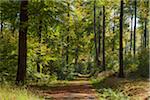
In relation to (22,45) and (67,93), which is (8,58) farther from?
(67,93)

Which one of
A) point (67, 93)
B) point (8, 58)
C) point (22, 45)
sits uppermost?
point (22, 45)

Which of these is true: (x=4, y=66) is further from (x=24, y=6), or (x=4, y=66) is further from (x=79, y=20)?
(x=79, y=20)

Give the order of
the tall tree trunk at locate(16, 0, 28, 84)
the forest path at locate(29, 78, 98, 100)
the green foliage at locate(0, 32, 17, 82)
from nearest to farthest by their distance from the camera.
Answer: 1. the forest path at locate(29, 78, 98, 100)
2. the tall tree trunk at locate(16, 0, 28, 84)
3. the green foliage at locate(0, 32, 17, 82)

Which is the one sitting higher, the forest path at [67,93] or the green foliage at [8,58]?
the green foliage at [8,58]

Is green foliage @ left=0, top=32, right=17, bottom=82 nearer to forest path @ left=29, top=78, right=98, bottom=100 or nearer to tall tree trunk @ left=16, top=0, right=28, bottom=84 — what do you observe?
forest path @ left=29, top=78, right=98, bottom=100

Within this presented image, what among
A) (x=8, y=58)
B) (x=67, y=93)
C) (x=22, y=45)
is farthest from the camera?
(x=8, y=58)

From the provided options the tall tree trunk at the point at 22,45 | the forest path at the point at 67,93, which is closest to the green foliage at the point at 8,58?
the forest path at the point at 67,93

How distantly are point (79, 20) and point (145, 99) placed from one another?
40.3 m

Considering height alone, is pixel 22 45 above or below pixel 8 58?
above

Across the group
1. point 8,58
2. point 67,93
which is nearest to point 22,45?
point 67,93

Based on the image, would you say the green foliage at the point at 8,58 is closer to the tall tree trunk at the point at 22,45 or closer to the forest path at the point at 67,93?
the forest path at the point at 67,93

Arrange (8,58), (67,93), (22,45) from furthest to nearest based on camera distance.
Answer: (8,58) < (67,93) < (22,45)

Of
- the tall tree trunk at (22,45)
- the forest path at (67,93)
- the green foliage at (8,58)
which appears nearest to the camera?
the forest path at (67,93)

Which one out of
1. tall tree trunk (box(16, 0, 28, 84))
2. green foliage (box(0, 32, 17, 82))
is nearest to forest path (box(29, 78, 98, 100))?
tall tree trunk (box(16, 0, 28, 84))
